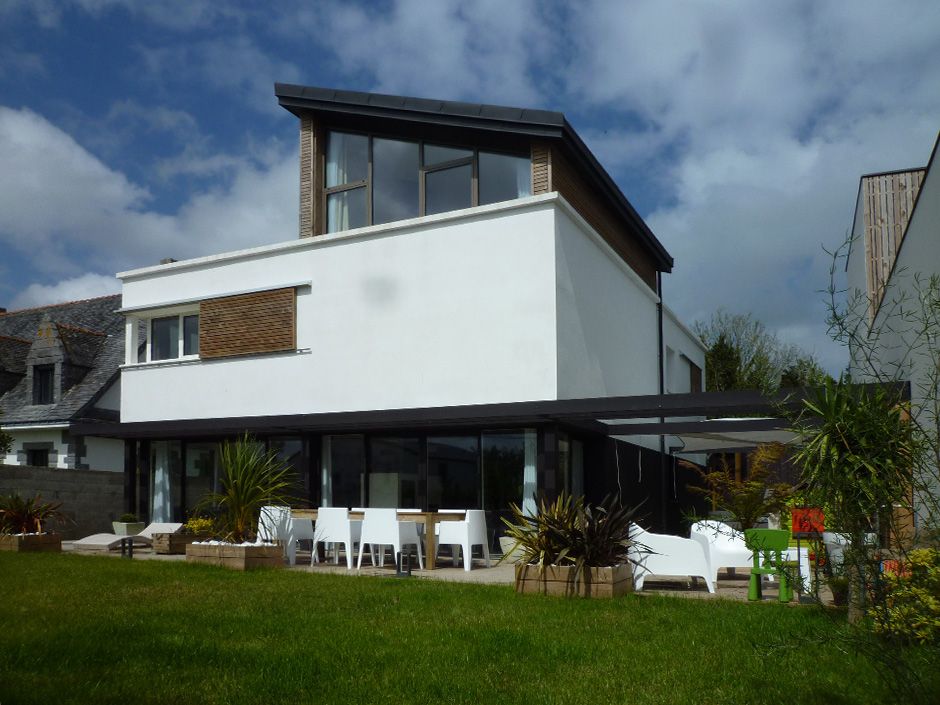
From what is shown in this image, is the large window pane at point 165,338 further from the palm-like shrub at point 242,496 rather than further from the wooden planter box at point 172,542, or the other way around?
the palm-like shrub at point 242,496

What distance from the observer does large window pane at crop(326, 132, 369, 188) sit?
1747 centimetres

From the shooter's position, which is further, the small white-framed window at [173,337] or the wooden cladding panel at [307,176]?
the small white-framed window at [173,337]

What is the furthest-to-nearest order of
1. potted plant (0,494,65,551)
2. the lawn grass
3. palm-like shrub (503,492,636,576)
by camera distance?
potted plant (0,494,65,551), palm-like shrub (503,492,636,576), the lawn grass

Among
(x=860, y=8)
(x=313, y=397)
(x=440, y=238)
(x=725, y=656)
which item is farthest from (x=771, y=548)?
(x=313, y=397)

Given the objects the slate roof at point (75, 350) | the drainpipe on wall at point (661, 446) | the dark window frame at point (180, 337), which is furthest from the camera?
the slate roof at point (75, 350)

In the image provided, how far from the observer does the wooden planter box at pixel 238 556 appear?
11461 mm

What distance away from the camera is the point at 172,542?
48.6ft

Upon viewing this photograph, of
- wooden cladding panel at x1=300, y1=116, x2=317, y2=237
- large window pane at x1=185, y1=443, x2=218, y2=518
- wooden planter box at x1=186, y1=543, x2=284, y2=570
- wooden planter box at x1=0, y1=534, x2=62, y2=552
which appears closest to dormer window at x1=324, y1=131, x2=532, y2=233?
wooden cladding panel at x1=300, y1=116, x2=317, y2=237

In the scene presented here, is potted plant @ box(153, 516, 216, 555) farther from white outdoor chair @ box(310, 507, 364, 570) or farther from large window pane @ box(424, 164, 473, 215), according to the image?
large window pane @ box(424, 164, 473, 215)

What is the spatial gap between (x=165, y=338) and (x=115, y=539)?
17.2 feet

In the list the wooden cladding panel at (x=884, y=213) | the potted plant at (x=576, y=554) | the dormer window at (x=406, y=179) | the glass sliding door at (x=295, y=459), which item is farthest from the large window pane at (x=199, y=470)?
the wooden cladding panel at (x=884, y=213)

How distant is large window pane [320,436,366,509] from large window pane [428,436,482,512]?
4.74 ft

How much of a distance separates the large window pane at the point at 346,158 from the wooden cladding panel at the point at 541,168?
12.0 ft

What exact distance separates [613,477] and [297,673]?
11603mm
